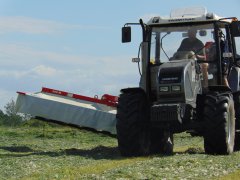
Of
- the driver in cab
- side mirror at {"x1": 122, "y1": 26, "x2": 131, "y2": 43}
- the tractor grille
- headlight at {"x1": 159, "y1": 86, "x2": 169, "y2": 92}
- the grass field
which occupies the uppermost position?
side mirror at {"x1": 122, "y1": 26, "x2": 131, "y2": 43}

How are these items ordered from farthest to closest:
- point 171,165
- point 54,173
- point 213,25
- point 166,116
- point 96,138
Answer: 1. point 96,138
2. point 213,25
3. point 166,116
4. point 171,165
5. point 54,173

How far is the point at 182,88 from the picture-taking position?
40.7 feet

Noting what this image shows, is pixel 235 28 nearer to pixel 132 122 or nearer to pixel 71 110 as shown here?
pixel 132 122

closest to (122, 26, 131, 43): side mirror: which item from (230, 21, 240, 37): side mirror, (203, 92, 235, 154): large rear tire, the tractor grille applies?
the tractor grille

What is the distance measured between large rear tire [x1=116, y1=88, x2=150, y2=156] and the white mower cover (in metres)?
3.25

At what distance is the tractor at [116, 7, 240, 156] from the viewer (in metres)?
12.4

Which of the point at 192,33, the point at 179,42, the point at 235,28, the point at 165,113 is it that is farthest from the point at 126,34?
the point at 235,28

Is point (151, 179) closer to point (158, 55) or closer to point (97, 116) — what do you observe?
point (158, 55)

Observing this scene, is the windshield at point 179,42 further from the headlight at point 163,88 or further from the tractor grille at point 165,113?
the tractor grille at point 165,113

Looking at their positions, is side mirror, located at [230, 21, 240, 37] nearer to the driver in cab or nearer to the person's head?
the driver in cab

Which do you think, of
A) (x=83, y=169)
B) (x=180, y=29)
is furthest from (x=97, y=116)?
(x=83, y=169)

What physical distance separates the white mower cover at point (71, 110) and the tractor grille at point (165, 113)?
3966 mm

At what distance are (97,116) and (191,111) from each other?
414cm

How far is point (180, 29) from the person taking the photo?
45.1ft
